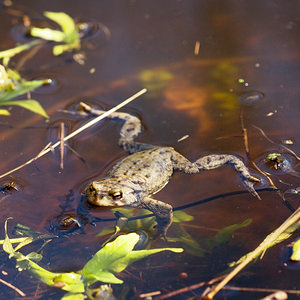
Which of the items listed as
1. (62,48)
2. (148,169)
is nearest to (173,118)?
(148,169)

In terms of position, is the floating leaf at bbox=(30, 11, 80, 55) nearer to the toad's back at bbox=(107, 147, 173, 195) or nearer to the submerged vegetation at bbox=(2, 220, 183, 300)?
the toad's back at bbox=(107, 147, 173, 195)

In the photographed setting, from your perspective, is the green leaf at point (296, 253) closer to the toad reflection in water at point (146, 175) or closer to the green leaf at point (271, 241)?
the green leaf at point (271, 241)

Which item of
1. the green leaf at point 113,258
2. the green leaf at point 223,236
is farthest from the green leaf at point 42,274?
the green leaf at point 223,236

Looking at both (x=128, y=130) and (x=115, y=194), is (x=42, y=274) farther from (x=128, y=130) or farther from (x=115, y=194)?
(x=128, y=130)

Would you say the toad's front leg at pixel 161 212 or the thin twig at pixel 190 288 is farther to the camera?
the toad's front leg at pixel 161 212

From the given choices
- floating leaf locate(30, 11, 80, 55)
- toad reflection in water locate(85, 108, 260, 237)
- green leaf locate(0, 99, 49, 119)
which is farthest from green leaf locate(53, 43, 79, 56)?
toad reflection in water locate(85, 108, 260, 237)

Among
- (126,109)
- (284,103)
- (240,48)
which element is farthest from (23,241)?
(240,48)
